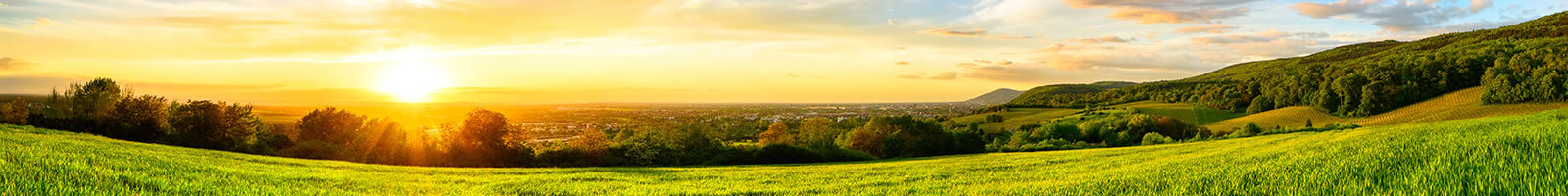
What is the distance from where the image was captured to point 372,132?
3859 cm

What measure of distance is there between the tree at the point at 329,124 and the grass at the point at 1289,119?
391 feet

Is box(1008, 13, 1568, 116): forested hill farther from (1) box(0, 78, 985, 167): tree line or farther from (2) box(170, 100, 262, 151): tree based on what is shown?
(2) box(170, 100, 262, 151): tree

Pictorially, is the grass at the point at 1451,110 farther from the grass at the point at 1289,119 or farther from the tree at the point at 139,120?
the tree at the point at 139,120

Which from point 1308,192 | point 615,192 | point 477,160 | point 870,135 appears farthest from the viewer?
point 870,135

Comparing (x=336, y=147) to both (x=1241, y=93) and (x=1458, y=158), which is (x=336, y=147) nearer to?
(x=1458, y=158)

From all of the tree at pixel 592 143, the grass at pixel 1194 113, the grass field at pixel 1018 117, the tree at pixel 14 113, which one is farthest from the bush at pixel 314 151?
the grass at pixel 1194 113

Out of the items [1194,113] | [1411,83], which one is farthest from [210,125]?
[1411,83]

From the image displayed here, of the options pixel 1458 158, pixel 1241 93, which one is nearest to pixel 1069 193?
pixel 1458 158

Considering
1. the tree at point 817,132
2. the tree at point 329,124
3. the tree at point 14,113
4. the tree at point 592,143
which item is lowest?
the tree at point 817,132

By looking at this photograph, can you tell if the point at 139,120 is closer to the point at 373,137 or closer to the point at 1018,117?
the point at 373,137

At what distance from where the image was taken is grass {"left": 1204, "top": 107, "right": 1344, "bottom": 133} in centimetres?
11031

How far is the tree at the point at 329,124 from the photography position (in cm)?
4862

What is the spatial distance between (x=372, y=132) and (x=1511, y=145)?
4519 cm

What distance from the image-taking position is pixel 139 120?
42.8 metres
